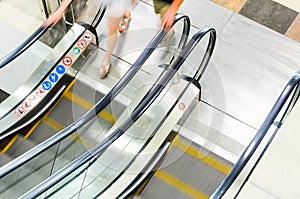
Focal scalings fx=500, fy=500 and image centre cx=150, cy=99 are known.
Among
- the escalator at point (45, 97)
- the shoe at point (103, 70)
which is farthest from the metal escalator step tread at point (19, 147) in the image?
the shoe at point (103, 70)

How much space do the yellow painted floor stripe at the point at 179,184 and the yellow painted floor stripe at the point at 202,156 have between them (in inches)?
11.9

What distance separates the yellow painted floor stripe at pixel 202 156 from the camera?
15.4ft

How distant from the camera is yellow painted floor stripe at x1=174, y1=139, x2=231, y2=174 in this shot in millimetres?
4695

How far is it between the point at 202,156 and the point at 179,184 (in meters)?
0.37

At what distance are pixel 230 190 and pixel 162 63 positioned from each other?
230cm

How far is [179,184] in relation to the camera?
459cm

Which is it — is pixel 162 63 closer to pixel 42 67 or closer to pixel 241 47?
pixel 241 47

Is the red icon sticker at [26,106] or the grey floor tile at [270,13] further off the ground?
the grey floor tile at [270,13]

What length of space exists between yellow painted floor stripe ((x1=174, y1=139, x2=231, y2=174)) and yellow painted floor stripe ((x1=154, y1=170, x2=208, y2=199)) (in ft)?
0.99

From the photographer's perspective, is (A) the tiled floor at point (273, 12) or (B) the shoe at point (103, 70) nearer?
(B) the shoe at point (103, 70)

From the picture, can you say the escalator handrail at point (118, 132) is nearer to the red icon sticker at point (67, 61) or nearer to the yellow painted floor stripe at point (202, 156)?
the yellow painted floor stripe at point (202, 156)

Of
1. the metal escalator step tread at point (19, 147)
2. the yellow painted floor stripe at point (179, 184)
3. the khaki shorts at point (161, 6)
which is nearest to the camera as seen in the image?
the yellow painted floor stripe at point (179, 184)

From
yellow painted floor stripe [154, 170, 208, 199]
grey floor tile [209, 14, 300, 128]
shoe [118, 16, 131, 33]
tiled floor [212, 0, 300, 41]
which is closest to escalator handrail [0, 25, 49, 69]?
shoe [118, 16, 131, 33]

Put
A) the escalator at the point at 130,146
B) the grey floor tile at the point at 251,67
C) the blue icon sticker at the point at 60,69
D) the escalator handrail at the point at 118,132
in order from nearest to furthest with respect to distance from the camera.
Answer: the escalator handrail at the point at 118,132 → the escalator at the point at 130,146 → the blue icon sticker at the point at 60,69 → the grey floor tile at the point at 251,67
